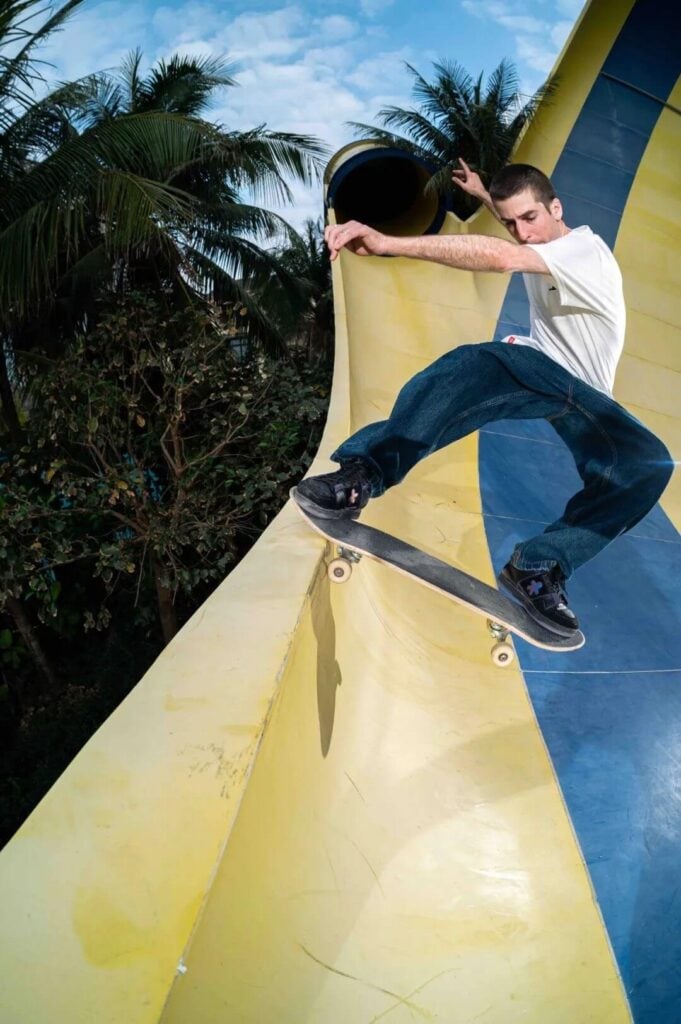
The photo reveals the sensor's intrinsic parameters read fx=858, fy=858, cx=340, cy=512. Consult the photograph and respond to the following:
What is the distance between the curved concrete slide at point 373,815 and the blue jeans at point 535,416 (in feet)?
2.10

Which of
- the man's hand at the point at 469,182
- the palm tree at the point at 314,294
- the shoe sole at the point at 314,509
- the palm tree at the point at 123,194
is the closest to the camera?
the shoe sole at the point at 314,509

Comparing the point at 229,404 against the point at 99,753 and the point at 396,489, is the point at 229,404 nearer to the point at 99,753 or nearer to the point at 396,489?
the point at 396,489

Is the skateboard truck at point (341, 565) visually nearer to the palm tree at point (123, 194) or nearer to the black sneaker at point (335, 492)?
the black sneaker at point (335, 492)

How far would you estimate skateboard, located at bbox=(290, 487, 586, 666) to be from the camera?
2.84m

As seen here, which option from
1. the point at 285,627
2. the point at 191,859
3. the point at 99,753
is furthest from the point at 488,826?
the point at 99,753

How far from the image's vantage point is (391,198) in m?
8.37

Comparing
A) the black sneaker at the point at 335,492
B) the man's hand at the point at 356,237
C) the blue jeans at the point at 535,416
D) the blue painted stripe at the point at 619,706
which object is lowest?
the blue painted stripe at the point at 619,706

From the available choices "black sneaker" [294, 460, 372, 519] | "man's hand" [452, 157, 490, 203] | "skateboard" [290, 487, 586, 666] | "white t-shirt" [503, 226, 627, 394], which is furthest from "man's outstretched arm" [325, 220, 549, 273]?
"man's hand" [452, 157, 490, 203]

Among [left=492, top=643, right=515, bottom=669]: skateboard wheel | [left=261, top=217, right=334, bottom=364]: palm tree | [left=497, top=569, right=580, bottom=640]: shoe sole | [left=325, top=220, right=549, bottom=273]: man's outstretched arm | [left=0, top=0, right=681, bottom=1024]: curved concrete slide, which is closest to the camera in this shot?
[left=0, top=0, right=681, bottom=1024]: curved concrete slide

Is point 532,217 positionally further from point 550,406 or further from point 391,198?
point 391,198

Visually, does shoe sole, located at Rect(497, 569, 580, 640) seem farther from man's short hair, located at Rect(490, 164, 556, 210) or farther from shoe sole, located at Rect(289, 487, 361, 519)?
man's short hair, located at Rect(490, 164, 556, 210)

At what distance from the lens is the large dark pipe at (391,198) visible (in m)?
7.91

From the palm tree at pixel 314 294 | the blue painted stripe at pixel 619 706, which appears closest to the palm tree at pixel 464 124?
the palm tree at pixel 314 294

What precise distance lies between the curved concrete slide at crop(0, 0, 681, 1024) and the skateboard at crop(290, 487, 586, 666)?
0.32 m
